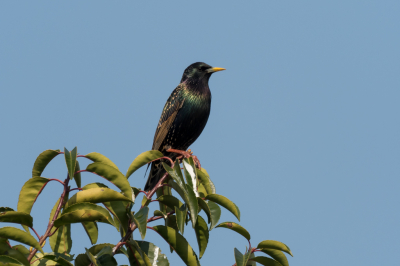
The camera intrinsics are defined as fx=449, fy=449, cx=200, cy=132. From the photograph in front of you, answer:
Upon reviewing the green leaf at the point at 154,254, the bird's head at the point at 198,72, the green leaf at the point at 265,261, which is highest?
the bird's head at the point at 198,72

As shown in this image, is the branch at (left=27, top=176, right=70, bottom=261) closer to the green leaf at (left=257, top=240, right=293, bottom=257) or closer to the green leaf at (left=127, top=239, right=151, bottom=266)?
the green leaf at (left=127, top=239, right=151, bottom=266)

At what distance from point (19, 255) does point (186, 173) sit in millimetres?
1041

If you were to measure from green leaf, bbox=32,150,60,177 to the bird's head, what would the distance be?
9.95 feet

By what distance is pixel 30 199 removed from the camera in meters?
2.59

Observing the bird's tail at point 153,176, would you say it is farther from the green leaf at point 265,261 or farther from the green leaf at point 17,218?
the green leaf at point 17,218

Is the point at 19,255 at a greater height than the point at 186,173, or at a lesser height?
lesser

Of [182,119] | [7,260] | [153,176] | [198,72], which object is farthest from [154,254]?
[198,72]

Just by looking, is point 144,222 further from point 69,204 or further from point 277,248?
point 277,248

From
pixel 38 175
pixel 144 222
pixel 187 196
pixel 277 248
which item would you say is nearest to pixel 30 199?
pixel 38 175

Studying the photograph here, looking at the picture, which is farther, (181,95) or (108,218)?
(181,95)

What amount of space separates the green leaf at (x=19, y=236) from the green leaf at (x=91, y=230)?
0.69m

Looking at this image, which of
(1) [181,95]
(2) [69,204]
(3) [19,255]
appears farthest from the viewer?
(1) [181,95]

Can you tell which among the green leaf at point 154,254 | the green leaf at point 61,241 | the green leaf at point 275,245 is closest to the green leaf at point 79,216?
the green leaf at point 154,254

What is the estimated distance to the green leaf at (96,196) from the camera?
2.42 meters
